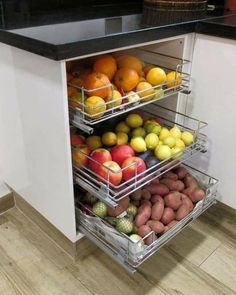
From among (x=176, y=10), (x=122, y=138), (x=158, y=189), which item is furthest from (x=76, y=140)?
(x=176, y=10)

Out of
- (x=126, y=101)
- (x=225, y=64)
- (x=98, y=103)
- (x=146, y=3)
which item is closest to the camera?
(x=98, y=103)

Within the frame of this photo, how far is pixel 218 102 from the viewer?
4.06ft

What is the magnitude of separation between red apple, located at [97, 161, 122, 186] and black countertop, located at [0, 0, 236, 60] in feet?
1.13

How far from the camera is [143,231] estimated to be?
108 centimetres

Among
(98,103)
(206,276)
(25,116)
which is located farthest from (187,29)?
(206,276)

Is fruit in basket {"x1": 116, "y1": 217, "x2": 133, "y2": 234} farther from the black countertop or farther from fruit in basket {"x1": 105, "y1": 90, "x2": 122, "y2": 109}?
the black countertop

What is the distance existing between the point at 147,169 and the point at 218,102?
1.34ft

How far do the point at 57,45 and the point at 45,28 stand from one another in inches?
9.2

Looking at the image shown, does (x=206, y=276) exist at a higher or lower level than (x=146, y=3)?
lower

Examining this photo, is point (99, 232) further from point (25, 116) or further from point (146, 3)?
point (146, 3)

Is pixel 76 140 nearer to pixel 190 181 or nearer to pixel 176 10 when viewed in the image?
pixel 190 181

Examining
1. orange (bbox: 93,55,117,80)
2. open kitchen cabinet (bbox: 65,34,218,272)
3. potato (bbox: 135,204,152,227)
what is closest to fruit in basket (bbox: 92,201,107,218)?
open kitchen cabinet (bbox: 65,34,218,272)

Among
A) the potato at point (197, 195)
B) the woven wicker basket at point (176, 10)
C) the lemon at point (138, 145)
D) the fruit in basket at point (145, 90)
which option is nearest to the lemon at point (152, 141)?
the lemon at point (138, 145)

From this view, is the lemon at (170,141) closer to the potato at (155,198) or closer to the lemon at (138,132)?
the lemon at (138,132)
